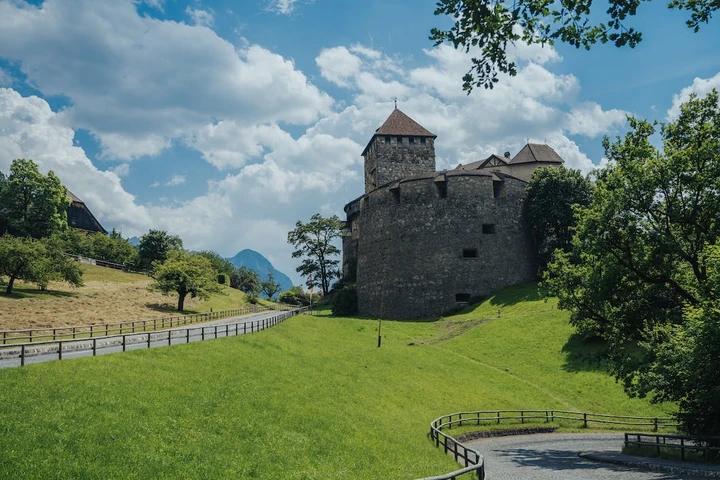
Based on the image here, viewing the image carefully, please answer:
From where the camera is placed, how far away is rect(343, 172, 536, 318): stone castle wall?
5725 centimetres

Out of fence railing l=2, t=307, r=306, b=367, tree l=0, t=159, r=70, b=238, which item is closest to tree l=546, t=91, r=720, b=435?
fence railing l=2, t=307, r=306, b=367

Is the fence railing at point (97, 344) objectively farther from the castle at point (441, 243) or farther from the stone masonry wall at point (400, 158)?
the stone masonry wall at point (400, 158)

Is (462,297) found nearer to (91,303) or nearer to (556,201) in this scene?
(556,201)

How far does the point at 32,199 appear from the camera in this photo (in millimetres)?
69875

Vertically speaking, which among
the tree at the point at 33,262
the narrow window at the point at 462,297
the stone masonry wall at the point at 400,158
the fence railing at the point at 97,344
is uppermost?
the stone masonry wall at the point at 400,158

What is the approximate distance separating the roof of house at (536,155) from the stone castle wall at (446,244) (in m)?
11.4

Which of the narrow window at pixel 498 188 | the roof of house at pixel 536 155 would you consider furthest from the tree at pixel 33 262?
the roof of house at pixel 536 155

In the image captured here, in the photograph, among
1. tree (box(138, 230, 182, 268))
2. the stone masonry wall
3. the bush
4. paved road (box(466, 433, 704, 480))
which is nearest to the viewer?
paved road (box(466, 433, 704, 480))

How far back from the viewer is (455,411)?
2595 centimetres

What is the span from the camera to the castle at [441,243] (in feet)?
188

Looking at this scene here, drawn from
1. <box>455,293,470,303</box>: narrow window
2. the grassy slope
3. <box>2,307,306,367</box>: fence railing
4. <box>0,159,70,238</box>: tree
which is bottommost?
the grassy slope

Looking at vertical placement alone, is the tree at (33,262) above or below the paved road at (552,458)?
above

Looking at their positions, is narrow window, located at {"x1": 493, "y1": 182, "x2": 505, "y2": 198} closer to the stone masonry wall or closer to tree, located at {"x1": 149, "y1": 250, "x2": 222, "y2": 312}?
the stone masonry wall

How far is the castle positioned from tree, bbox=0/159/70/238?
136ft
